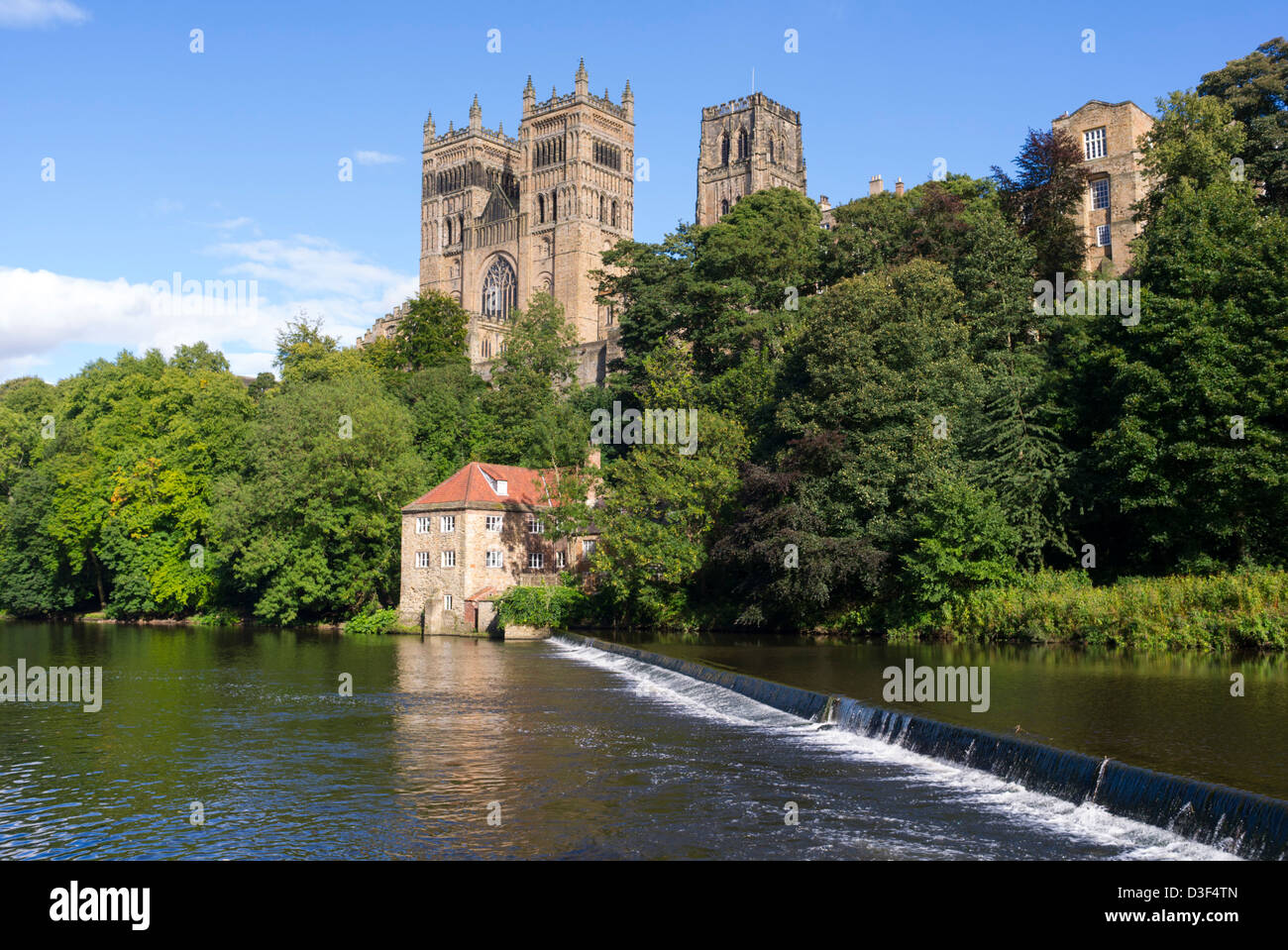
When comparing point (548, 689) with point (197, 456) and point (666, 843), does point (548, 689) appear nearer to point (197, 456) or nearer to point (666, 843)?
point (666, 843)

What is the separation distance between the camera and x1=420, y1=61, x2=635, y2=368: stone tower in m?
136

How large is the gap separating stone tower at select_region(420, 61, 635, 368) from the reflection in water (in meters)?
105

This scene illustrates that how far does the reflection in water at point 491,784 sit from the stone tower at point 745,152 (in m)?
118

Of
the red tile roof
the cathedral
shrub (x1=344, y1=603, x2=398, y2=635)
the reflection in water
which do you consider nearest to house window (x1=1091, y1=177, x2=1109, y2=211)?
the red tile roof

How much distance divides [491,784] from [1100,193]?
183 ft

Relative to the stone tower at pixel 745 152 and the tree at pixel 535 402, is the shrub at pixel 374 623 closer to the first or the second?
the tree at pixel 535 402

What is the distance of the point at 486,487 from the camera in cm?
5834

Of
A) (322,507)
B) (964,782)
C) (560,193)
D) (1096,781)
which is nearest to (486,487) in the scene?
(322,507)

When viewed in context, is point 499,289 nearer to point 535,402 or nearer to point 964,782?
point 535,402

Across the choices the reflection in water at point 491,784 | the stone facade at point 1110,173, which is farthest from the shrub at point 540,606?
the stone facade at point 1110,173

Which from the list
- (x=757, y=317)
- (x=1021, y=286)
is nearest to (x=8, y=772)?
(x=1021, y=286)

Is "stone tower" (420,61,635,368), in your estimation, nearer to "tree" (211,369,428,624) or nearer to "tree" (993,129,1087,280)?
"tree" (211,369,428,624)
